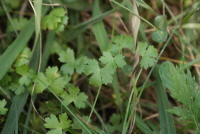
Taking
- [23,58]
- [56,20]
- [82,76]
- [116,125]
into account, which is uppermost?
[56,20]

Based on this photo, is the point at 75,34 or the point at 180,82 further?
the point at 75,34

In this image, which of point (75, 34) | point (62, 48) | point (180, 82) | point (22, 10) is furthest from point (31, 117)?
point (180, 82)

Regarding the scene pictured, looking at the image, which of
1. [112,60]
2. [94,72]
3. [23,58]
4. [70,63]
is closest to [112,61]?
[112,60]

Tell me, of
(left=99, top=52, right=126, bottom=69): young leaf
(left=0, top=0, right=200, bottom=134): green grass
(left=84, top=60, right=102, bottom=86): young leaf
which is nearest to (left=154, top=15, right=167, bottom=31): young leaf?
(left=0, top=0, right=200, bottom=134): green grass

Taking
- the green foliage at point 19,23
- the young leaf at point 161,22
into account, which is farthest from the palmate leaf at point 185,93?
the green foliage at point 19,23

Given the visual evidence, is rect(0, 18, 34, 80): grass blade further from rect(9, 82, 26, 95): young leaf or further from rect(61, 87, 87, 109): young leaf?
rect(61, 87, 87, 109): young leaf

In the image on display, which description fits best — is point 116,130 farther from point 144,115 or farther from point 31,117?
point 31,117

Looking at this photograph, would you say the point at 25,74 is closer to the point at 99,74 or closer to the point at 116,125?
the point at 99,74

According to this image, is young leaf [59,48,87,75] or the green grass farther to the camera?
young leaf [59,48,87,75]
